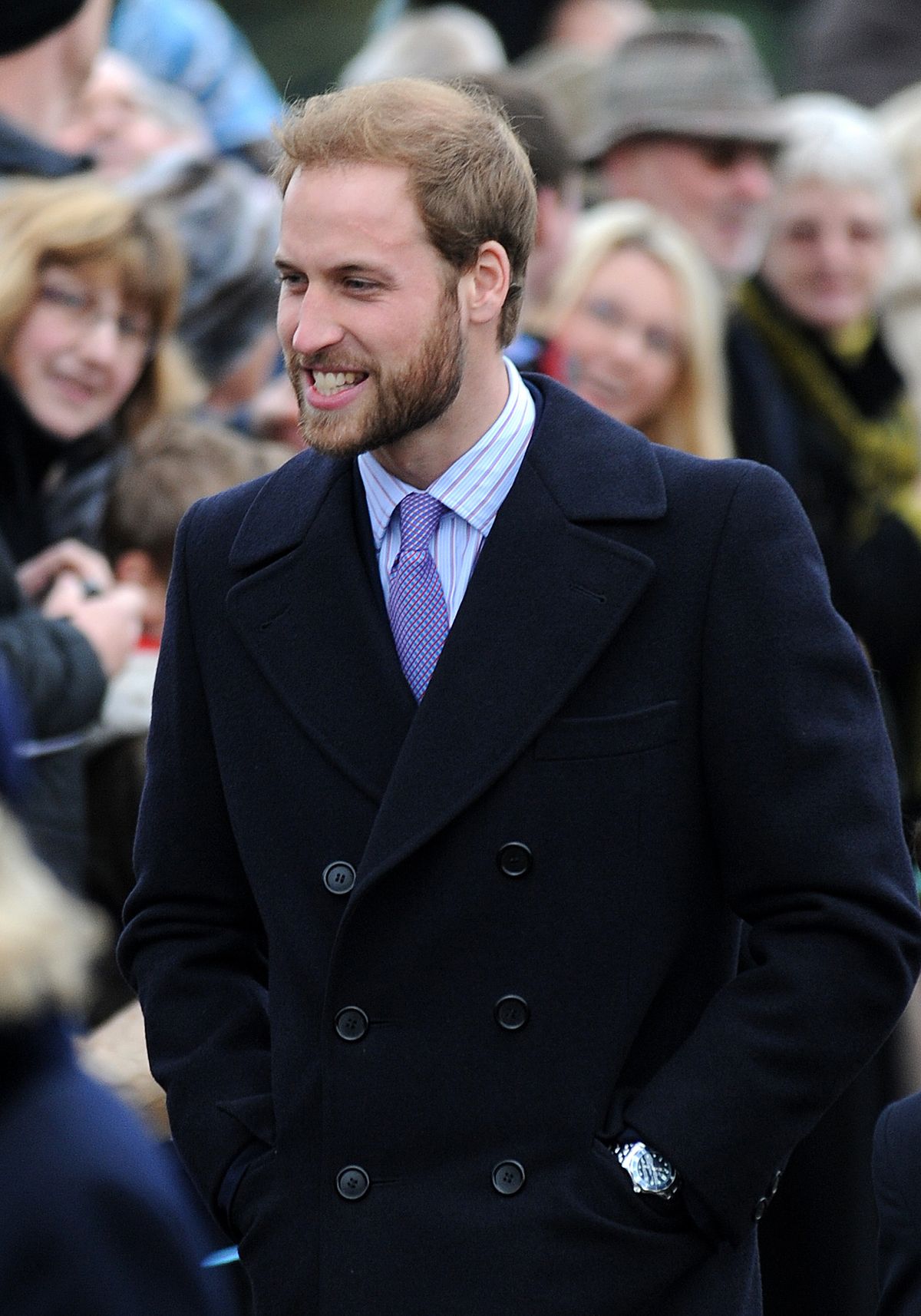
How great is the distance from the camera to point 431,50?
297 inches

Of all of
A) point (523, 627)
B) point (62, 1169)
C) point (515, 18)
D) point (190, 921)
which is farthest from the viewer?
point (515, 18)

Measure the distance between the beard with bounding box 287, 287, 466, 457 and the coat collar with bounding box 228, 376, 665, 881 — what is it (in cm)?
19

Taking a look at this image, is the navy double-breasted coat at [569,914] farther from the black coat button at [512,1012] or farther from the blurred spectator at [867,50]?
the blurred spectator at [867,50]

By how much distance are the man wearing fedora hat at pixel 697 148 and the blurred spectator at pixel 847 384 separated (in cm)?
17

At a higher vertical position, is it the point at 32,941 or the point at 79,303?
the point at 32,941

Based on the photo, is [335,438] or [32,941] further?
[335,438]

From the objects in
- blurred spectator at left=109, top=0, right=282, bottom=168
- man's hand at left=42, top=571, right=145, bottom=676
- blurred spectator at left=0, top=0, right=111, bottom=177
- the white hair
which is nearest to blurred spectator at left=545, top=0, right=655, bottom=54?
blurred spectator at left=109, top=0, right=282, bottom=168

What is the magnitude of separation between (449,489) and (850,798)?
658 millimetres

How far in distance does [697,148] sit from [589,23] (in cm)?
240

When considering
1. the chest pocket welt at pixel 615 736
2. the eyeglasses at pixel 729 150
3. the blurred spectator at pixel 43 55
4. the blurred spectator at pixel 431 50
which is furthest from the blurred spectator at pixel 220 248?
the chest pocket welt at pixel 615 736

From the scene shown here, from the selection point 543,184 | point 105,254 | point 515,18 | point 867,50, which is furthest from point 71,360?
point 867,50

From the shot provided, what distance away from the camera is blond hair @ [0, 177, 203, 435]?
5.04 m

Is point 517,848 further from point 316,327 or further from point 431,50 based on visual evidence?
point 431,50

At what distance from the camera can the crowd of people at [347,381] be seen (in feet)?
14.1
